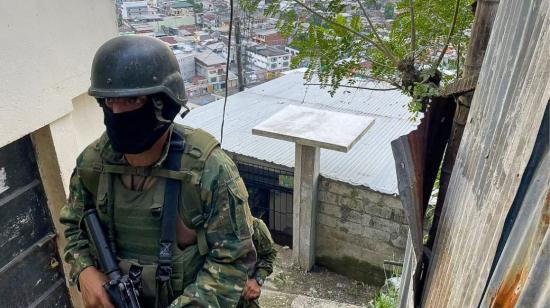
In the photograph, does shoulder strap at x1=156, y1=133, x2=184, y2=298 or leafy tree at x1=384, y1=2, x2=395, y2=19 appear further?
leafy tree at x1=384, y1=2, x2=395, y2=19

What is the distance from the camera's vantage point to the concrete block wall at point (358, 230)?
6789 mm

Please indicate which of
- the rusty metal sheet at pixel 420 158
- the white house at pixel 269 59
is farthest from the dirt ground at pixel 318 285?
the white house at pixel 269 59

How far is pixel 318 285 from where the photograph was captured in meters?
7.35

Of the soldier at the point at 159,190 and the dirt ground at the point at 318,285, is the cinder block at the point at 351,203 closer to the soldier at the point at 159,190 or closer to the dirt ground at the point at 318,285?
the dirt ground at the point at 318,285

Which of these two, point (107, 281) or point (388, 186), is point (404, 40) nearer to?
point (107, 281)

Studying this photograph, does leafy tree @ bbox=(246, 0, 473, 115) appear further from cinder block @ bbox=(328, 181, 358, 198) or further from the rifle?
cinder block @ bbox=(328, 181, 358, 198)

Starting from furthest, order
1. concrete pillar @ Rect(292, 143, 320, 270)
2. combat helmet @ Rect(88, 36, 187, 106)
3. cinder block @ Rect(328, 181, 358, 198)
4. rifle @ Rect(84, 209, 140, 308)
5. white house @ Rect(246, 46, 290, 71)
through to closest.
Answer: white house @ Rect(246, 46, 290, 71) < cinder block @ Rect(328, 181, 358, 198) < concrete pillar @ Rect(292, 143, 320, 270) < rifle @ Rect(84, 209, 140, 308) < combat helmet @ Rect(88, 36, 187, 106)

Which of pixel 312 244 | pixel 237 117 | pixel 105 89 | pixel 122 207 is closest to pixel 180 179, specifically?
pixel 122 207

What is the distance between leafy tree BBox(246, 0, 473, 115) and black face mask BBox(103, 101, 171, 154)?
4.25ft

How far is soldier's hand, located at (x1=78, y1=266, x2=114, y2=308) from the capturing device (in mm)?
1966

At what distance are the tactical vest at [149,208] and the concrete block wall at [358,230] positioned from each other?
5.09m

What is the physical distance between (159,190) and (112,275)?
45 cm

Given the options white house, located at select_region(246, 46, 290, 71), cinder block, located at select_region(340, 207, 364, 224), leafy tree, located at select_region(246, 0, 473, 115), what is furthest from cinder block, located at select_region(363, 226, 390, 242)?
white house, located at select_region(246, 46, 290, 71)

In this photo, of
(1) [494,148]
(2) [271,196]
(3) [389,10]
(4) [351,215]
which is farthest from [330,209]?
(1) [494,148]
